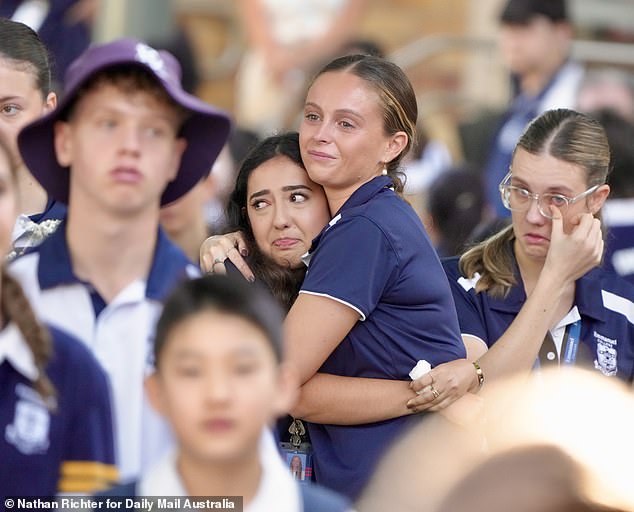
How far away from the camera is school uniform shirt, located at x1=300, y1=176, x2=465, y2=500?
384 centimetres

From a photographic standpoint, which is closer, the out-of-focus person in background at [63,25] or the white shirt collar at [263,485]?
the white shirt collar at [263,485]

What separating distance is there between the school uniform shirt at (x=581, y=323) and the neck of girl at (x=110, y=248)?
169cm

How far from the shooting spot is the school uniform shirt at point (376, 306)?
3.84 m

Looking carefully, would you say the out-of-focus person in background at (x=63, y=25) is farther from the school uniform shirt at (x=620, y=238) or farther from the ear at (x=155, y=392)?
the ear at (x=155, y=392)

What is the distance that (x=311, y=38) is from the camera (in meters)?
10.8

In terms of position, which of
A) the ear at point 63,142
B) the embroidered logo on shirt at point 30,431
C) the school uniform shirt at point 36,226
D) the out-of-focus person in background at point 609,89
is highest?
the out-of-focus person in background at point 609,89

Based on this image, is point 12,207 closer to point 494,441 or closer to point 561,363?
point 494,441

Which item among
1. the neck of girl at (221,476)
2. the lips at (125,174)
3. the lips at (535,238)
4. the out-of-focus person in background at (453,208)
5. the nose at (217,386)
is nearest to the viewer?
the nose at (217,386)

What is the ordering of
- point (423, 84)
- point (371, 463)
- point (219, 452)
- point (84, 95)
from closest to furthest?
1. point (219, 452)
2. point (84, 95)
3. point (371, 463)
4. point (423, 84)

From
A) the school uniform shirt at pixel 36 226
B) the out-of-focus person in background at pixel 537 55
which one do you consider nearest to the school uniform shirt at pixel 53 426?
the school uniform shirt at pixel 36 226

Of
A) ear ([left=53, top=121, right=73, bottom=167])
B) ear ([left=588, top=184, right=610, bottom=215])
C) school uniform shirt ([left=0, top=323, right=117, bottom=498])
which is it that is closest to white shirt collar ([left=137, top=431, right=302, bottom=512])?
school uniform shirt ([left=0, top=323, right=117, bottom=498])

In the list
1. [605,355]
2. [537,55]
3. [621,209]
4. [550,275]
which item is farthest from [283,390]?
[537,55]

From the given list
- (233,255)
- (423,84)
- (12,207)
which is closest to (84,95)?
(12,207)

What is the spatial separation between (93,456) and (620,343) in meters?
2.19
